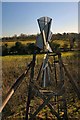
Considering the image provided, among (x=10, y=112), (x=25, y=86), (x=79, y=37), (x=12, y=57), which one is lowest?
(x=10, y=112)

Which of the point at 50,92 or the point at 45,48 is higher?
the point at 45,48

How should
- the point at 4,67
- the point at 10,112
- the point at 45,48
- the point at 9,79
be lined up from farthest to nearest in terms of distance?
the point at 4,67 < the point at 9,79 < the point at 10,112 < the point at 45,48

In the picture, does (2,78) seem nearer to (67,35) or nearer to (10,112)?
(10,112)

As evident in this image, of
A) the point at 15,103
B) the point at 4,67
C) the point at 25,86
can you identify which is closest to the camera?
the point at 15,103

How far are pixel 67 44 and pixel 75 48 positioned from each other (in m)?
0.79

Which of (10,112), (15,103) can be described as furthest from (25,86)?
(10,112)

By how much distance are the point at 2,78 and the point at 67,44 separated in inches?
209

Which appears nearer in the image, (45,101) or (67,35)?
(45,101)

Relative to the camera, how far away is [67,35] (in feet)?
48.2

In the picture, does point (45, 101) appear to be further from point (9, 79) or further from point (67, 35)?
point (67, 35)

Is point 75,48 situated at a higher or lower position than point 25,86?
higher

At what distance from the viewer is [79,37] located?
43.0 feet

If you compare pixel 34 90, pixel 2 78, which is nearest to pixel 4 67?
pixel 2 78

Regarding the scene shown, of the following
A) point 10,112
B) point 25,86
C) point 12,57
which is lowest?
point 10,112
